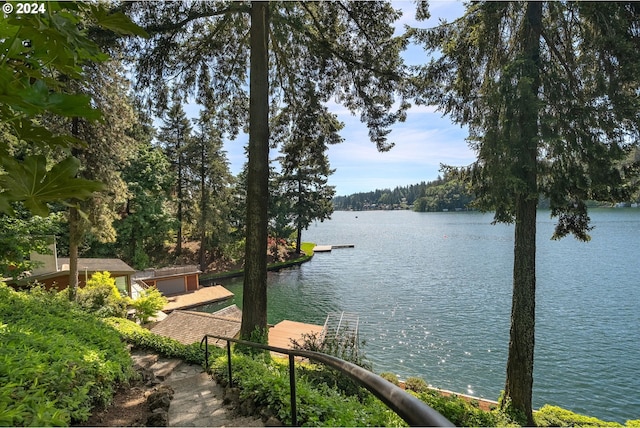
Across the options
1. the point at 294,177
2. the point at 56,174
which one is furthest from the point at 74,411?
the point at 294,177

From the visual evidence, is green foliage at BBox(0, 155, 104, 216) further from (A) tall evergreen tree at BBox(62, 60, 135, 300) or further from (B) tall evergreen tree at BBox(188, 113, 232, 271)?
(B) tall evergreen tree at BBox(188, 113, 232, 271)

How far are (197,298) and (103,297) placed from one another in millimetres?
8697

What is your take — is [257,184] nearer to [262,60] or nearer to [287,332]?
[262,60]

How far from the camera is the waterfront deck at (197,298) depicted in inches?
731

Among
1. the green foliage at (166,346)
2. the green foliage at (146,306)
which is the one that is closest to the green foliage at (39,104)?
the green foliage at (166,346)

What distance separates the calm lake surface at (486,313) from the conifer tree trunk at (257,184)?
27.0ft

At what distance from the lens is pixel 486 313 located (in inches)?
698

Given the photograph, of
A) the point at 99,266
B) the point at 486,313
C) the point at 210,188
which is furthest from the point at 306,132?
the point at 210,188

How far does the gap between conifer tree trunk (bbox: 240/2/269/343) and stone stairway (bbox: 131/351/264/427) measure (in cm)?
137

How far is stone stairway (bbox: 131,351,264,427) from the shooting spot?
10.7ft

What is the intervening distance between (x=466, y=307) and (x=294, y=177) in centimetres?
2040

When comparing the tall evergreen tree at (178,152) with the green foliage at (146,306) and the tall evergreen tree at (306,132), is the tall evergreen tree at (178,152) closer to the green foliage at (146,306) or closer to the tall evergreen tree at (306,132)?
the green foliage at (146,306)

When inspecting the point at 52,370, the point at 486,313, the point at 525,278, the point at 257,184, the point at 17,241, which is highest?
the point at 257,184

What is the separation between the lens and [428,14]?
21.3ft
